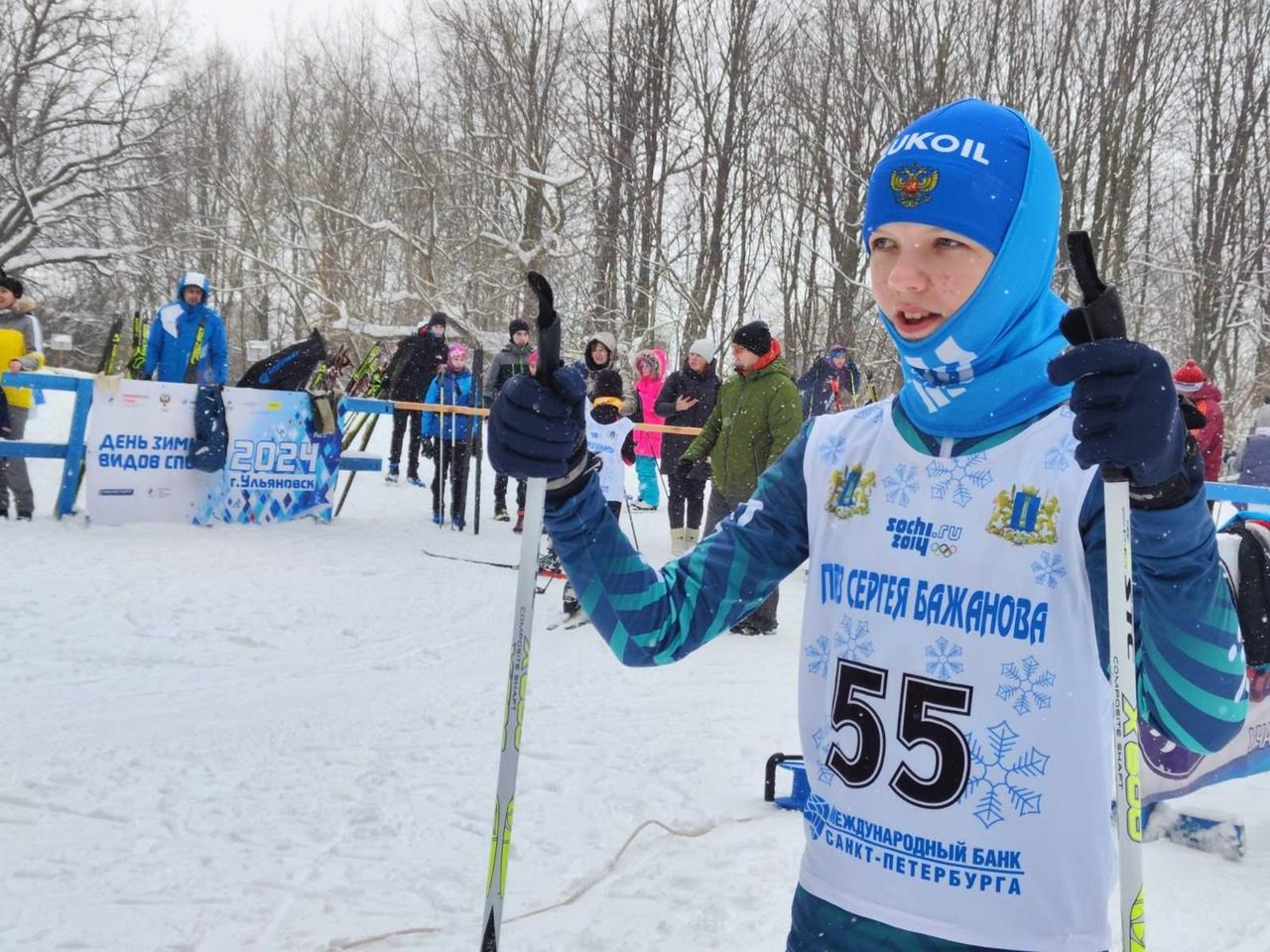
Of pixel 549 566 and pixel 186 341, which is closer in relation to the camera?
pixel 549 566

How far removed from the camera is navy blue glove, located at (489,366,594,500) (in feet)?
5.55

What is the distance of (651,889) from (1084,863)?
2.32m

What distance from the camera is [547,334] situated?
5.55 feet

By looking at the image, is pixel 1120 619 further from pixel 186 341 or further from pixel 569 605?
pixel 186 341

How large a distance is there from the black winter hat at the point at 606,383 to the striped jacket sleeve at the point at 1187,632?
28.2 feet

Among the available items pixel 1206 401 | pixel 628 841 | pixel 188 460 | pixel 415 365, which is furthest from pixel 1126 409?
pixel 415 365

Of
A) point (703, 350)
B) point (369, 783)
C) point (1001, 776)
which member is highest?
point (703, 350)

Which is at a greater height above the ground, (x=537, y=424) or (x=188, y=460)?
(x=537, y=424)

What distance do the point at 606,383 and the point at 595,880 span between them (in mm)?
6794

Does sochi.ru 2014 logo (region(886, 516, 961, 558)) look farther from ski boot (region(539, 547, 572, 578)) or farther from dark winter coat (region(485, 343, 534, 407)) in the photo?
dark winter coat (region(485, 343, 534, 407))

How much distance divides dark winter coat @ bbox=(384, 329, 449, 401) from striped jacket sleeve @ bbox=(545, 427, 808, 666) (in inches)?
447

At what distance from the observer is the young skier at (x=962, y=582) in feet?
4.35

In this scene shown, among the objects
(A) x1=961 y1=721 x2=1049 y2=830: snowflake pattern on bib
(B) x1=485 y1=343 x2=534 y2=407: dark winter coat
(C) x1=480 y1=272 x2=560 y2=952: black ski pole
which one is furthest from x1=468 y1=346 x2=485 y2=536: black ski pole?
(A) x1=961 y1=721 x2=1049 y2=830: snowflake pattern on bib

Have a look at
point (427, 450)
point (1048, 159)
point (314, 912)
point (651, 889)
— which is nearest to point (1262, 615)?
point (651, 889)
